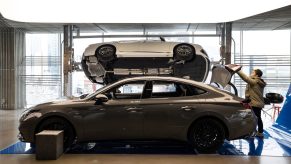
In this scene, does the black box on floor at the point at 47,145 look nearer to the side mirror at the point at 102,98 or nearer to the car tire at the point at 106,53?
the side mirror at the point at 102,98

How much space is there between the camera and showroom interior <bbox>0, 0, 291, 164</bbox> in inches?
211

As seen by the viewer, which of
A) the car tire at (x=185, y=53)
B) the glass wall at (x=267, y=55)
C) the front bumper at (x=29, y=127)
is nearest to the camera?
the front bumper at (x=29, y=127)

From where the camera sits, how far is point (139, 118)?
17.8 ft

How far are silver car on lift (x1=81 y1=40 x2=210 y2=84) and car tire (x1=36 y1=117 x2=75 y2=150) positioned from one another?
1.88 metres

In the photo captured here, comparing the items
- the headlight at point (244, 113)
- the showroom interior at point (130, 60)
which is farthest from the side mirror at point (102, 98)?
the headlight at point (244, 113)

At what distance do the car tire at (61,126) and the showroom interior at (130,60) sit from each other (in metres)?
0.18

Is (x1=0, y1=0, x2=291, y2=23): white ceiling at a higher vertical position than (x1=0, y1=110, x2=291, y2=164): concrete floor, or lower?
higher

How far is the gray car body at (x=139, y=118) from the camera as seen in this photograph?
539 cm

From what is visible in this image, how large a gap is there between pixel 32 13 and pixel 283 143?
24.9ft

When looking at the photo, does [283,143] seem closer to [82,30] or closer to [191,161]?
[191,161]

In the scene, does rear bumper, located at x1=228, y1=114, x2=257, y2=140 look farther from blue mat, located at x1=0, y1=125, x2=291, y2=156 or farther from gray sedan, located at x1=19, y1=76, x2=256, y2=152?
blue mat, located at x1=0, y1=125, x2=291, y2=156

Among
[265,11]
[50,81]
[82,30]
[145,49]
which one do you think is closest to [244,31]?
[265,11]

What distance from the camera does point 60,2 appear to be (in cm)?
842

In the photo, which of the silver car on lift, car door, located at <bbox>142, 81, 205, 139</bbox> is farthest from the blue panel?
car door, located at <bbox>142, 81, 205, 139</bbox>
